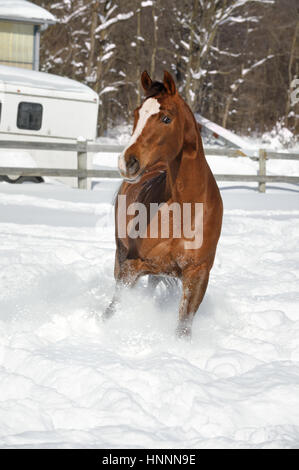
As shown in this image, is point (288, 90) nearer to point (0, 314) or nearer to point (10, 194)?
point (10, 194)

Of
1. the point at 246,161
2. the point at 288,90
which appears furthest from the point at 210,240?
the point at 288,90

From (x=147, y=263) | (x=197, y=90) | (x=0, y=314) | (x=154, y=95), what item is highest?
(x=197, y=90)

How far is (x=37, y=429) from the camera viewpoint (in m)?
2.29

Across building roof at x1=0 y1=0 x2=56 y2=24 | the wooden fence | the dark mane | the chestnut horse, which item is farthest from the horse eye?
building roof at x1=0 y1=0 x2=56 y2=24

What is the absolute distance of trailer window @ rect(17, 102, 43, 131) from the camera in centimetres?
1261

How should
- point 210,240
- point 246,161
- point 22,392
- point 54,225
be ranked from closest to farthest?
point 22,392 < point 210,240 < point 54,225 < point 246,161

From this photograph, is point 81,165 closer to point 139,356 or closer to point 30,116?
point 30,116

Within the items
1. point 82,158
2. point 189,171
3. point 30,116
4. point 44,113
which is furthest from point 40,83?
point 189,171

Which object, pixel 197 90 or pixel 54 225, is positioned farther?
Answer: pixel 197 90

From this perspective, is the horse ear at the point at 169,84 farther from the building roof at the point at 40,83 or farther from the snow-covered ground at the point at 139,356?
the building roof at the point at 40,83

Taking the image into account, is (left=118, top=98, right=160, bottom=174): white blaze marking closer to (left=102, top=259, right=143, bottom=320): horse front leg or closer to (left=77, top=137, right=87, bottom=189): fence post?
(left=102, top=259, right=143, bottom=320): horse front leg

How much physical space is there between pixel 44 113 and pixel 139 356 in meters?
10.5
